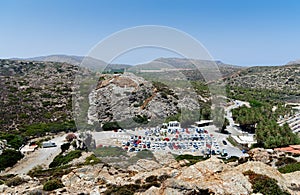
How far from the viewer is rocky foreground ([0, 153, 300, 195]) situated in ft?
29.1

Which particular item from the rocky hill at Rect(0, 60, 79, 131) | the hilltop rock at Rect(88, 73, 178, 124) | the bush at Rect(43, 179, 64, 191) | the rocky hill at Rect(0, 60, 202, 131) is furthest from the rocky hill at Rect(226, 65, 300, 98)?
the bush at Rect(43, 179, 64, 191)

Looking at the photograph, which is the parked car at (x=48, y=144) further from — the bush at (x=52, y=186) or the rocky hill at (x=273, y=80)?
the rocky hill at (x=273, y=80)

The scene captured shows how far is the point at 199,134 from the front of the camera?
115ft

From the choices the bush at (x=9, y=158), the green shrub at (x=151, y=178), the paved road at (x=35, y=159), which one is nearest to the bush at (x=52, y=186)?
the green shrub at (x=151, y=178)

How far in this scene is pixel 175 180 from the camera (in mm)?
9312

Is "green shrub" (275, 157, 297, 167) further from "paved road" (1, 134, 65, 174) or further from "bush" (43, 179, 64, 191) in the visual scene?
"paved road" (1, 134, 65, 174)

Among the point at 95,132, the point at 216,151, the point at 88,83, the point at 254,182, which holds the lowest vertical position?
the point at 216,151

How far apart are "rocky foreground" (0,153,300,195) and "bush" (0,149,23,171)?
19202 mm

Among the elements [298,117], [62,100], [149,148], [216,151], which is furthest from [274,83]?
[149,148]

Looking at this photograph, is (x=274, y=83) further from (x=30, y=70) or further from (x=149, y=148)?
(x=149, y=148)

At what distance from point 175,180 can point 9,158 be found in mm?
29591

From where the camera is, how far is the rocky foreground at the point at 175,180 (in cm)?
887

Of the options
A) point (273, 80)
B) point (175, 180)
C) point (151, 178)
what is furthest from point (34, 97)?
point (273, 80)

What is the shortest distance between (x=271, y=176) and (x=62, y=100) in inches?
2373
